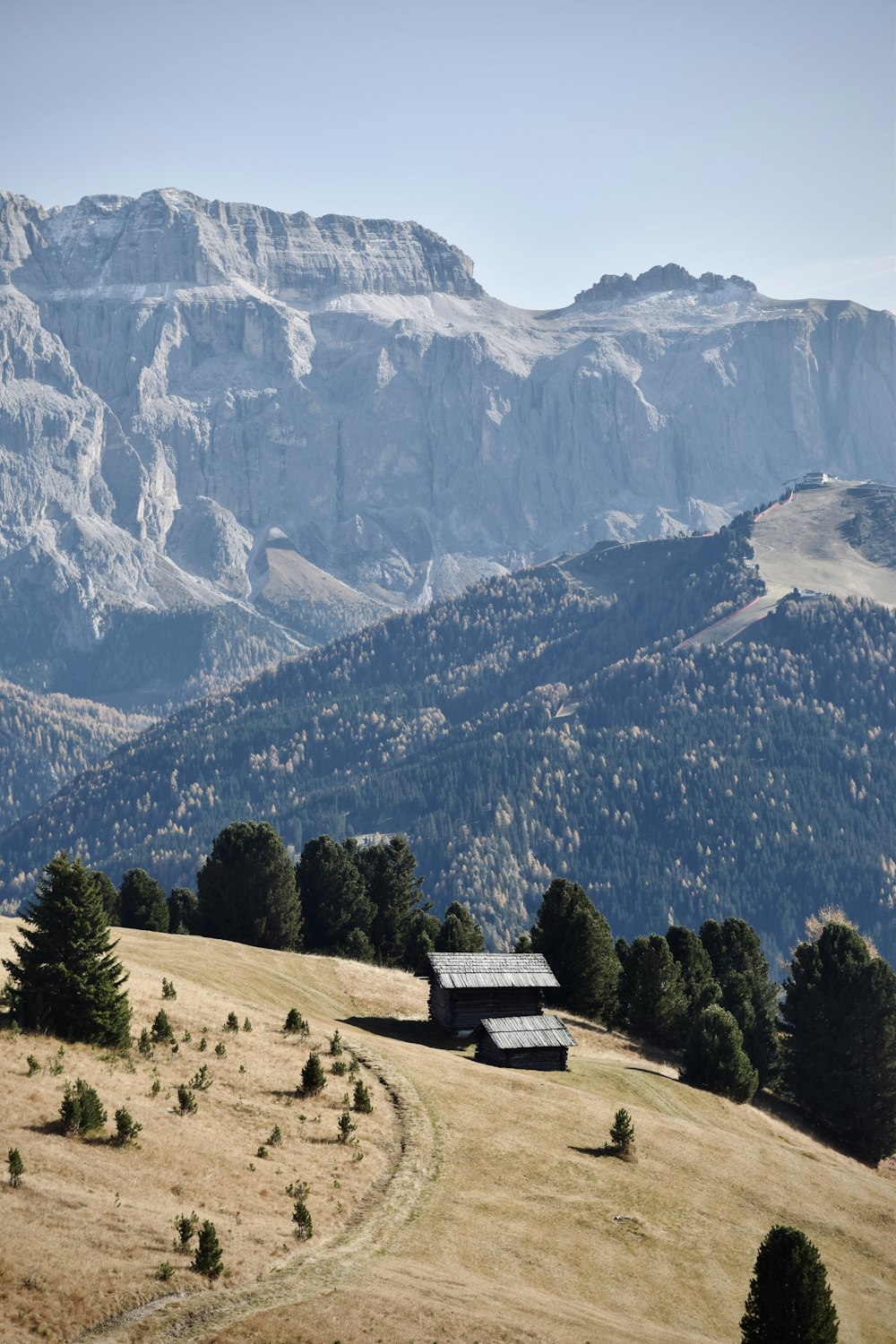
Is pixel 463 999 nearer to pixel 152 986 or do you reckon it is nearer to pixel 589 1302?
pixel 152 986

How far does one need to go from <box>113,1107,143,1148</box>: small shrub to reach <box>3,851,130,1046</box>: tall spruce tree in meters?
7.99

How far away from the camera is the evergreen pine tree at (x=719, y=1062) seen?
257 ft

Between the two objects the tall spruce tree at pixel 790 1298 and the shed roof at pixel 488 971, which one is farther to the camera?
the shed roof at pixel 488 971

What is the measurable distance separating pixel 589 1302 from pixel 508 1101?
20.0 meters

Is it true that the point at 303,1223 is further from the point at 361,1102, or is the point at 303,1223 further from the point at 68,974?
the point at 68,974

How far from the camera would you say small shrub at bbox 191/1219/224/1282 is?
36344mm

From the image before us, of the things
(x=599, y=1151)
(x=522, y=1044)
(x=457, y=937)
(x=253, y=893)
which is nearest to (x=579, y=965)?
(x=457, y=937)

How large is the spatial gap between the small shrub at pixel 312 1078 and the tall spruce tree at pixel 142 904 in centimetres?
5999

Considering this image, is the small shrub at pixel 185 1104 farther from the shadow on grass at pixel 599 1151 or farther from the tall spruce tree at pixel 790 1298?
the tall spruce tree at pixel 790 1298

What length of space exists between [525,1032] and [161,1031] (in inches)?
942

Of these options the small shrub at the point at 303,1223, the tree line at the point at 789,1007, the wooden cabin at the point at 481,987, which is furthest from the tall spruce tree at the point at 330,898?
the small shrub at the point at 303,1223

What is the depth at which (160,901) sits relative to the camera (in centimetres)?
11444

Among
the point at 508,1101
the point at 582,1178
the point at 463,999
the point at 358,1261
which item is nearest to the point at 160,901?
the point at 463,999

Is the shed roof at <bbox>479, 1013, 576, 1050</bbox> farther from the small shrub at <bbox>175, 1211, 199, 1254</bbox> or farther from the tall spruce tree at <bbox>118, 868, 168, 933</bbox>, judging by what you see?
the tall spruce tree at <bbox>118, 868, 168, 933</bbox>
